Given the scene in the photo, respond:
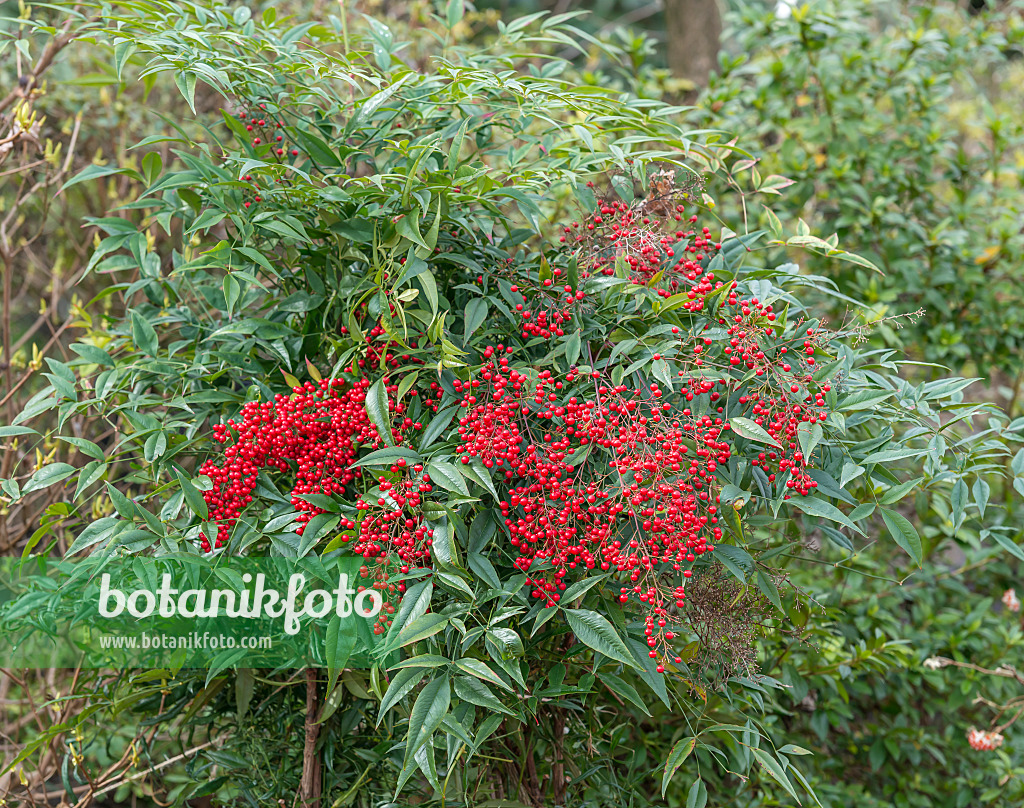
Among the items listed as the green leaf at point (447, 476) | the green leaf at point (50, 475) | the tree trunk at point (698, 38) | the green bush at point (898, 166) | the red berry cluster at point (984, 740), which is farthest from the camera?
the tree trunk at point (698, 38)

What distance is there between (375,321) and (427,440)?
0.32 meters

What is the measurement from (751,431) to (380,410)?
1.91 ft

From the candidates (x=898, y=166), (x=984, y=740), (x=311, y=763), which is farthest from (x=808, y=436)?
(x=898, y=166)

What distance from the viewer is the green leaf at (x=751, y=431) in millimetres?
1193

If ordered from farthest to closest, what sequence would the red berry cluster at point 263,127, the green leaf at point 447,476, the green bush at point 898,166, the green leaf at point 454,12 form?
1. the green bush at point 898,166
2. the green leaf at point 454,12
3. the red berry cluster at point 263,127
4. the green leaf at point 447,476

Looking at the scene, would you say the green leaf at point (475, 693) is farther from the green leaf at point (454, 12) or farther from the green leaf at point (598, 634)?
the green leaf at point (454, 12)

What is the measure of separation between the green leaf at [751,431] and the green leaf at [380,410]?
0.54m

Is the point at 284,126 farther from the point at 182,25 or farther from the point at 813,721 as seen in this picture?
the point at 813,721

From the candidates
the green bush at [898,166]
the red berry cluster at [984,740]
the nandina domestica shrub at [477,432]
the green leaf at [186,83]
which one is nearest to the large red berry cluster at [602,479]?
the nandina domestica shrub at [477,432]

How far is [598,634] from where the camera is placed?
4.00ft

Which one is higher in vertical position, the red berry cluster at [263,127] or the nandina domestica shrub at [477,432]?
the red berry cluster at [263,127]

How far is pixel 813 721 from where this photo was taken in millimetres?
2170

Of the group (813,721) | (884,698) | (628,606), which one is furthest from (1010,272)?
(628,606)

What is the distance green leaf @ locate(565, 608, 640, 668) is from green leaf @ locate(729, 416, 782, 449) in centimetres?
35
